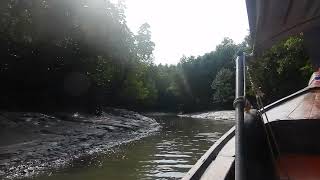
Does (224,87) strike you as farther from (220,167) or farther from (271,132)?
(220,167)

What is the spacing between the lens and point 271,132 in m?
3.82

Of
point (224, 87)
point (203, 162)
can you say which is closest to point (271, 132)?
point (203, 162)

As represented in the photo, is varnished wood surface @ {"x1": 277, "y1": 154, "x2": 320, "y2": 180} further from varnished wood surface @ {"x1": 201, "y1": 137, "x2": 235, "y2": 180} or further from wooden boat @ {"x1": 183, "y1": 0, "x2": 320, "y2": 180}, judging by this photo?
varnished wood surface @ {"x1": 201, "y1": 137, "x2": 235, "y2": 180}

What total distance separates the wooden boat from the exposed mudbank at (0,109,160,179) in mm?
7718

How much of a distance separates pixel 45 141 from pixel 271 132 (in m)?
12.9

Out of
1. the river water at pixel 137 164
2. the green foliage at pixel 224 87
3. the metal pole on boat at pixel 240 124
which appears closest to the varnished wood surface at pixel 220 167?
the metal pole on boat at pixel 240 124

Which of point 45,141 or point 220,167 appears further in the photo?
point 45,141

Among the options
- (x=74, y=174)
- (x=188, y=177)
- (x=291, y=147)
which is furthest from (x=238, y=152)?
(x=74, y=174)

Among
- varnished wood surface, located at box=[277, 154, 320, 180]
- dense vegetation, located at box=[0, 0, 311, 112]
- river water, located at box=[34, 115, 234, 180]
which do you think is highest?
dense vegetation, located at box=[0, 0, 311, 112]

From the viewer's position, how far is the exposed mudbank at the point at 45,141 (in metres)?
11.7

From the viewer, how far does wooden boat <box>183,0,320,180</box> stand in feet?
7.60

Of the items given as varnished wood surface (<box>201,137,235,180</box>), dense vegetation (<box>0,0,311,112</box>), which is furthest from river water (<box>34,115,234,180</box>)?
varnished wood surface (<box>201,137,235,180</box>)

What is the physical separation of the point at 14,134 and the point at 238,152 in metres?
15.4

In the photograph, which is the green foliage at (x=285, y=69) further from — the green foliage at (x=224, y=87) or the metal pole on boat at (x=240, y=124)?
the metal pole on boat at (x=240, y=124)
